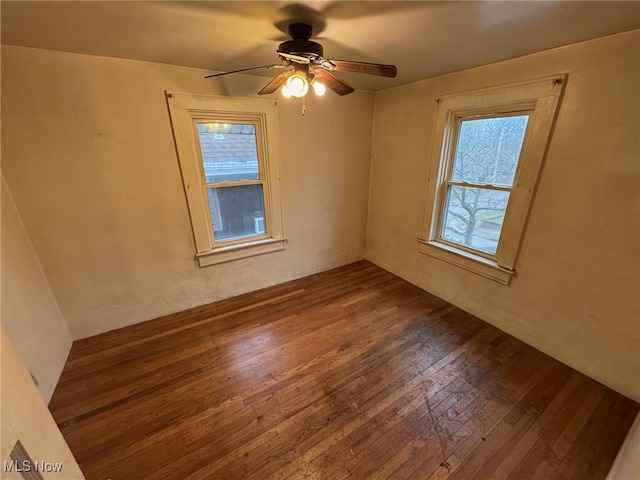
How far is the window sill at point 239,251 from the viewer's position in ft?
8.92

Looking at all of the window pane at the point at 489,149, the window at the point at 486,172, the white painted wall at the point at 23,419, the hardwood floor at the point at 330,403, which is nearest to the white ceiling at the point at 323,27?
the window at the point at 486,172

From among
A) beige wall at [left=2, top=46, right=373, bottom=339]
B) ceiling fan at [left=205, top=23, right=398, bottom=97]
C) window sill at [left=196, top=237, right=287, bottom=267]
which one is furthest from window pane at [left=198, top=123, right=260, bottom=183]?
ceiling fan at [left=205, top=23, right=398, bottom=97]

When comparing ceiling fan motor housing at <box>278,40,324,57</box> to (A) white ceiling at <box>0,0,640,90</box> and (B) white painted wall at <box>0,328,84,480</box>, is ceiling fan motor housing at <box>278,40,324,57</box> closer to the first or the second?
(A) white ceiling at <box>0,0,640,90</box>

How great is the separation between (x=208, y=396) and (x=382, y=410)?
47.0 inches

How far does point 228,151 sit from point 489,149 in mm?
2449

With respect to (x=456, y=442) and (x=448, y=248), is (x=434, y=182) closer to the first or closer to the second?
(x=448, y=248)

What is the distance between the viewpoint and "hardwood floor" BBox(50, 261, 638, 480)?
145 centimetres

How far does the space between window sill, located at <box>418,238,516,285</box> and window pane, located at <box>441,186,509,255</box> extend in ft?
0.38

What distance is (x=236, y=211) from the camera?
2840 millimetres

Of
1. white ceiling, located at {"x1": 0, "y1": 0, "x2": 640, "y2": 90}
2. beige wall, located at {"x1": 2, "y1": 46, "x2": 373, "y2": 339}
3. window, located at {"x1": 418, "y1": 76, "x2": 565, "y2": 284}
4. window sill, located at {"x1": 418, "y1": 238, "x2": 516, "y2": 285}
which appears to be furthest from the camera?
window sill, located at {"x1": 418, "y1": 238, "x2": 516, "y2": 285}

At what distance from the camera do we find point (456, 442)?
154 centimetres

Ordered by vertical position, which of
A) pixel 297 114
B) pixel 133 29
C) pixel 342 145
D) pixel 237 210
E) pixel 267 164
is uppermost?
pixel 133 29

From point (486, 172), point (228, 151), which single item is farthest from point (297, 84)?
point (486, 172)

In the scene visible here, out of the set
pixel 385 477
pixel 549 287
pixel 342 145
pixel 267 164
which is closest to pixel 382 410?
pixel 385 477
